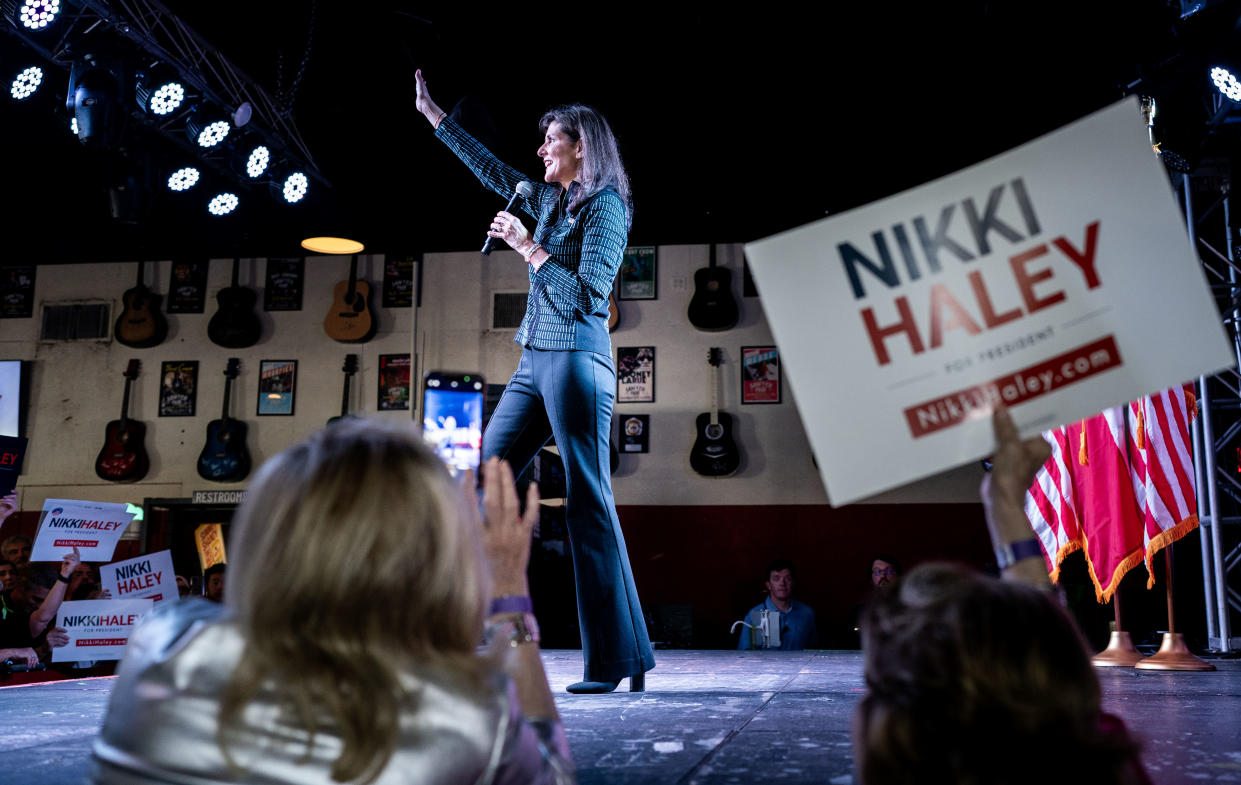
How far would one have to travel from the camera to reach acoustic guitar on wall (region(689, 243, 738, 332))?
8945 millimetres

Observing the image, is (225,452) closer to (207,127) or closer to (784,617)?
(207,127)

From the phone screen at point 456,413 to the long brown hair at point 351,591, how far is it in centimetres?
724

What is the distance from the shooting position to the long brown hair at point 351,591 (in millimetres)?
803

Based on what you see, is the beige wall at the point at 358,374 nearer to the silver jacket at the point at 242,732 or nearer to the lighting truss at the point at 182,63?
the lighting truss at the point at 182,63

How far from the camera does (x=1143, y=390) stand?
1.17 metres

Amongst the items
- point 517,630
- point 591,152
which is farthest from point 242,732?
point 591,152

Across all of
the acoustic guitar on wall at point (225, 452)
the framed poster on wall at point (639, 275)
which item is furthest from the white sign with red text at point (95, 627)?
the framed poster on wall at point (639, 275)

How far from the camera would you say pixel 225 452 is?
9.06 m

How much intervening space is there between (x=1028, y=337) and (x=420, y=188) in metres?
6.99

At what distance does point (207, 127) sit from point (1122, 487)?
5897 mm

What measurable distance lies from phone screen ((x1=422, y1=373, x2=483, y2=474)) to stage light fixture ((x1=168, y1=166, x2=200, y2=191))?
237 cm

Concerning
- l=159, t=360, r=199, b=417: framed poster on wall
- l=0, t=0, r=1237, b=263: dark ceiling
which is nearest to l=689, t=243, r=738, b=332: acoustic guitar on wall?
l=0, t=0, r=1237, b=263: dark ceiling

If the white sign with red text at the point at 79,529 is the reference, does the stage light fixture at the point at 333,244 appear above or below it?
above

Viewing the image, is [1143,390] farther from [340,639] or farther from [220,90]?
[220,90]
